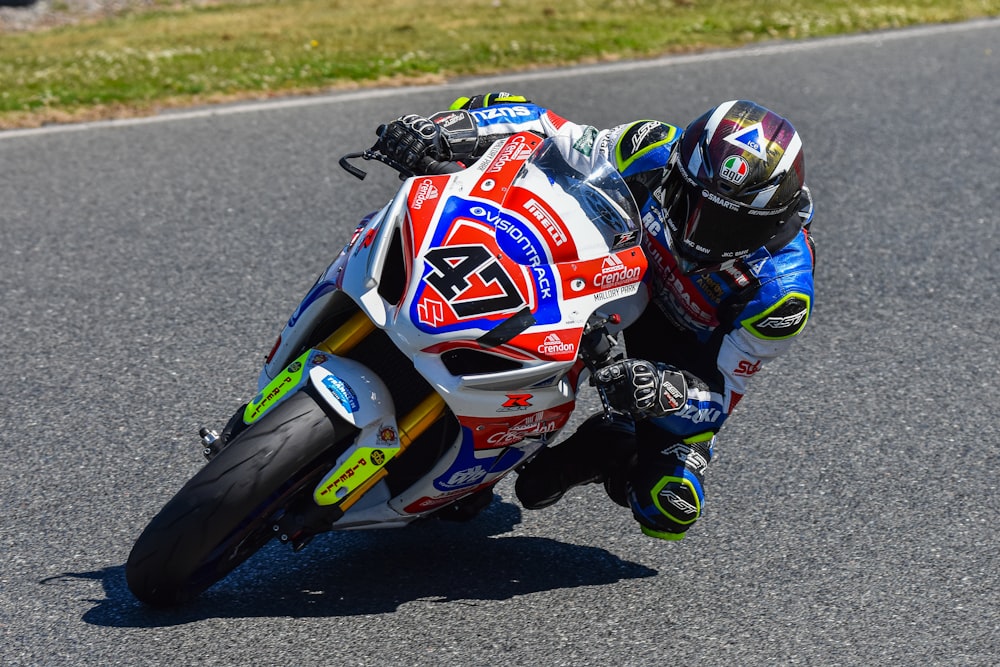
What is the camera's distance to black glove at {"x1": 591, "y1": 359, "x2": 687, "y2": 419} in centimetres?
371

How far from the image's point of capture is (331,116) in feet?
27.5

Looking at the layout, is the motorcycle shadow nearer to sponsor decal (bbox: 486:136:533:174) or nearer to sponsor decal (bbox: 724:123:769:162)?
sponsor decal (bbox: 486:136:533:174)

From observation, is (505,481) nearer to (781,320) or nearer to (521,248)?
(781,320)

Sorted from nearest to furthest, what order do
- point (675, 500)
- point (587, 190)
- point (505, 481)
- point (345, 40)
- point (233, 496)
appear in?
point (233, 496) < point (587, 190) < point (675, 500) < point (505, 481) < point (345, 40)

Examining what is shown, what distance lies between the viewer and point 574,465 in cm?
441

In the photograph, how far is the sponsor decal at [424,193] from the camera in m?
3.70

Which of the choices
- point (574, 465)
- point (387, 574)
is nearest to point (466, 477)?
point (387, 574)

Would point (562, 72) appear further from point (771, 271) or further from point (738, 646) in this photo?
point (738, 646)

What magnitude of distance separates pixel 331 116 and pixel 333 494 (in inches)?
199

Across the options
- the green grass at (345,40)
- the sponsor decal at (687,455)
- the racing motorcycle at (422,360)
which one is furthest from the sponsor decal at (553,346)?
the green grass at (345,40)

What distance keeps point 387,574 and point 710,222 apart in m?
1.50

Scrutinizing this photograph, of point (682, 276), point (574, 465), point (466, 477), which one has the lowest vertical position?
point (574, 465)

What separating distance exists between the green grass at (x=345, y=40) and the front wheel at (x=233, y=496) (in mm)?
5280

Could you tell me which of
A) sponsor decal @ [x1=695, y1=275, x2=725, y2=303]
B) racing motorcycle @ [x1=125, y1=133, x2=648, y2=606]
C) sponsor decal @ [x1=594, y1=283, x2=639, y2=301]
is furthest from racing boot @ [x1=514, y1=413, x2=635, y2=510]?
sponsor decal @ [x1=594, y1=283, x2=639, y2=301]
